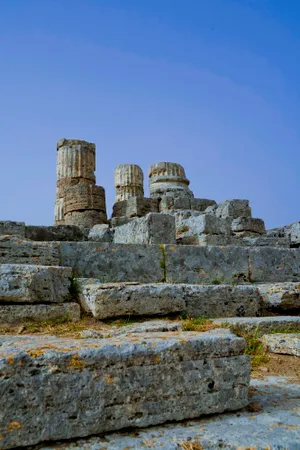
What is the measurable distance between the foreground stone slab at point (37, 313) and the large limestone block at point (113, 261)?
1.30m

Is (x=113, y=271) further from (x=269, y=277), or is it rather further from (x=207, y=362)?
(x=207, y=362)

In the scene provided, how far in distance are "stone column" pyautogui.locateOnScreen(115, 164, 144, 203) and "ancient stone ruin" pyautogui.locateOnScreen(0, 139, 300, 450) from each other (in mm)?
10820

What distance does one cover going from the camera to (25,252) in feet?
16.7

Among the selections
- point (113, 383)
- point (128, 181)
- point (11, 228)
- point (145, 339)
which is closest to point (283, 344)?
point (145, 339)

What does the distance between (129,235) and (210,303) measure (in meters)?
3.52

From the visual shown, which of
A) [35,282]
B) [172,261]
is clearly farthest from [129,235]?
[35,282]

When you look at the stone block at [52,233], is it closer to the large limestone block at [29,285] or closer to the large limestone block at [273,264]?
the large limestone block at [273,264]

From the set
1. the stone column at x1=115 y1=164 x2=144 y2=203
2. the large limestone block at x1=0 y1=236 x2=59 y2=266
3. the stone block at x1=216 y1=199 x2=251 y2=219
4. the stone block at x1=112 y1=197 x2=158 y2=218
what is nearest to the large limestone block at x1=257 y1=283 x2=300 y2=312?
the large limestone block at x1=0 y1=236 x2=59 y2=266

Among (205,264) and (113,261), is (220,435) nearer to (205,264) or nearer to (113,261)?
(113,261)

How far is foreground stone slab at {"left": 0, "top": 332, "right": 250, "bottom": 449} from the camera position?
1.81 meters

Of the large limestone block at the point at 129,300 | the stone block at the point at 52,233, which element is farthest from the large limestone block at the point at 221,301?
the stone block at the point at 52,233

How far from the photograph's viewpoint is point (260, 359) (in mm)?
3381

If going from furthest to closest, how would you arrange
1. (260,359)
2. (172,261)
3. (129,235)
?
(129,235)
(172,261)
(260,359)

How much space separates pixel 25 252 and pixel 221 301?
7.71 ft
